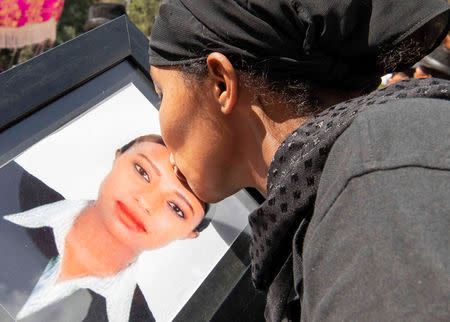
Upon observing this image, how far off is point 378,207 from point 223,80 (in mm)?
472

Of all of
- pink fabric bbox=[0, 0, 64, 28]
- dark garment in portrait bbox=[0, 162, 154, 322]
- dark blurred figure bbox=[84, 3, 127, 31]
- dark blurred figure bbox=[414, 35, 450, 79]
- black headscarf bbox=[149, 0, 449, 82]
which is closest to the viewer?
black headscarf bbox=[149, 0, 449, 82]

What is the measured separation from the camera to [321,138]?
69 centimetres

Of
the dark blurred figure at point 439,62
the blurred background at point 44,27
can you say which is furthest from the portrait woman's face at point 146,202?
the dark blurred figure at point 439,62

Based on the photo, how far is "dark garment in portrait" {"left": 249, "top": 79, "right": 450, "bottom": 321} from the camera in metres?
0.49

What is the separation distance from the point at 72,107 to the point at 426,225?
3.00 ft

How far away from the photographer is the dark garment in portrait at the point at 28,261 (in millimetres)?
925

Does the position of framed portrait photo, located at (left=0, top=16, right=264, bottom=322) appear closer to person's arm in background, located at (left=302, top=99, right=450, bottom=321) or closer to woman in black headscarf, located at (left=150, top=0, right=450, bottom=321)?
woman in black headscarf, located at (left=150, top=0, right=450, bottom=321)

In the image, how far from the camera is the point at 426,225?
0.50 meters

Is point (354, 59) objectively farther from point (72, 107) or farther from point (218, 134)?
point (72, 107)

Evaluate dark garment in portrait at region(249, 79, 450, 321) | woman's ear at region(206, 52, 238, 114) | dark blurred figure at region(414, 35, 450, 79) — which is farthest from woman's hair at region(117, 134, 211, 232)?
dark blurred figure at region(414, 35, 450, 79)

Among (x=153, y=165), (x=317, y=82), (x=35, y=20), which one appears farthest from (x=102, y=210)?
(x=35, y=20)

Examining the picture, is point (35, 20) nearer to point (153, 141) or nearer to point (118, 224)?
point (153, 141)

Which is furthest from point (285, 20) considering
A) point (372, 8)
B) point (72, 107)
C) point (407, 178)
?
point (72, 107)

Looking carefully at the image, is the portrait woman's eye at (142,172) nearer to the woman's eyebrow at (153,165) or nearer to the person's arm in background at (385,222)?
the woman's eyebrow at (153,165)
